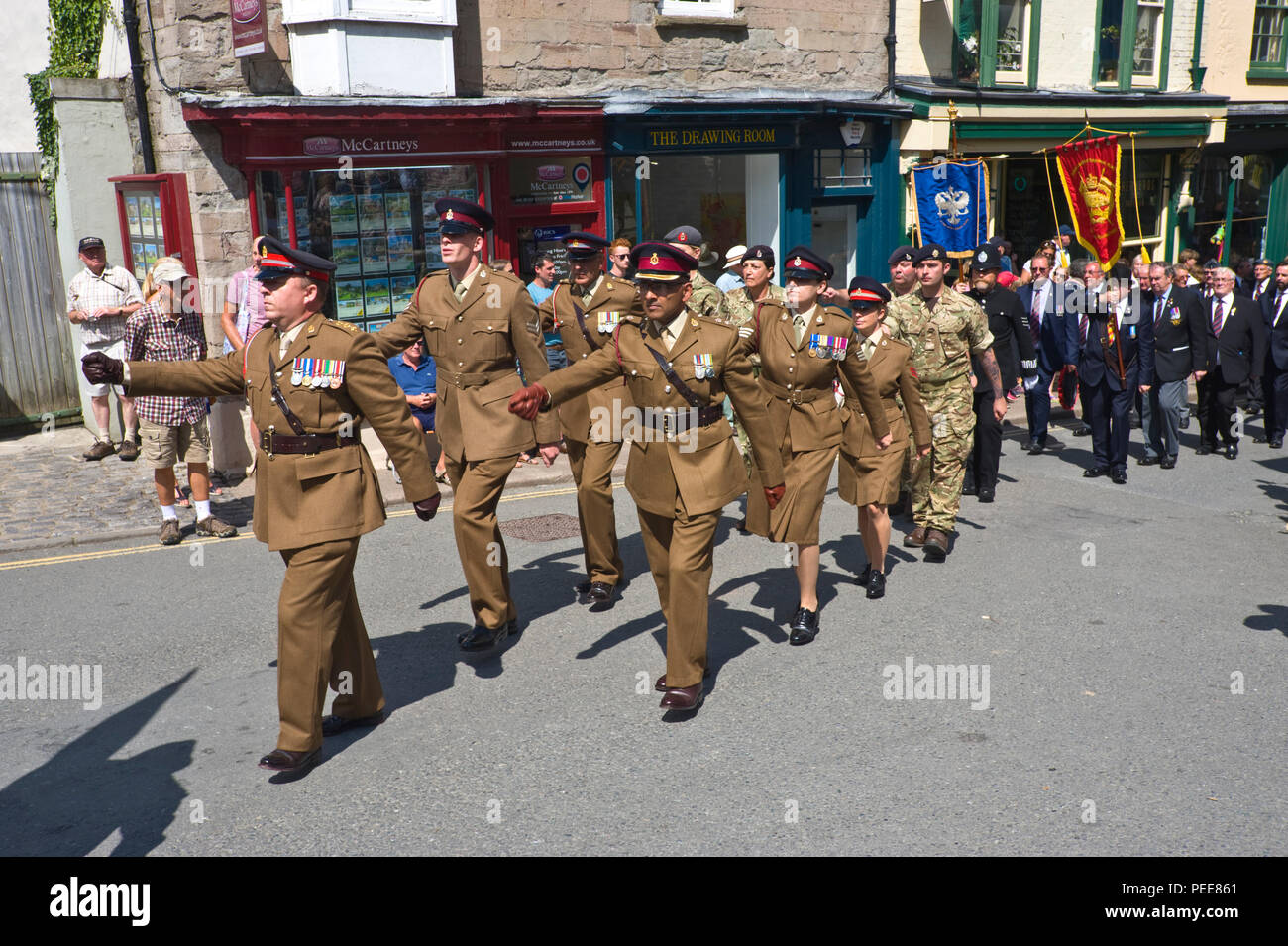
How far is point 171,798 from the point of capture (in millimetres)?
5152

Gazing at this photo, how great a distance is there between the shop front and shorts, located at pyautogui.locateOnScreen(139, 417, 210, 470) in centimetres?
727

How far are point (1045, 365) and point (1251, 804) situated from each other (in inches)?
323

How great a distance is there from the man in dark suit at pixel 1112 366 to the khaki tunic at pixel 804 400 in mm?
5047

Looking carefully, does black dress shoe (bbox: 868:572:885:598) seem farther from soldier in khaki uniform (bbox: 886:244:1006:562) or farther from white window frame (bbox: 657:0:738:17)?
white window frame (bbox: 657:0:738:17)

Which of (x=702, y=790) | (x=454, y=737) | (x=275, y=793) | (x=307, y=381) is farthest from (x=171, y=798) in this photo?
(x=702, y=790)

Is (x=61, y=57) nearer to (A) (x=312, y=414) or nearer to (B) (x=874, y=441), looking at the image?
(A) (x=312, y=414)

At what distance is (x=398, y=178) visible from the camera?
13.4 m

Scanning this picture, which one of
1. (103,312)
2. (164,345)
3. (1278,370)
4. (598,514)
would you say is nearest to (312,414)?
(598,514)

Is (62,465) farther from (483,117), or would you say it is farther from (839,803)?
(839,803)

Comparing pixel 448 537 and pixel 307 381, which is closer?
pixel 307 381

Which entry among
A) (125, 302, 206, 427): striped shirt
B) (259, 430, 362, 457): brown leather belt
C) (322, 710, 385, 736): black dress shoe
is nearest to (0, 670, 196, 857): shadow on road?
(322, 710, 385, 736): black dress shoe

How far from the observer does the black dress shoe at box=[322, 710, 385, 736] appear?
5805 millimetres

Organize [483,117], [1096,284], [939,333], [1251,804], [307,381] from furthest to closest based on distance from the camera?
[483,117] → [1096,284] → [939,333] → [307,381] → [1251,804]

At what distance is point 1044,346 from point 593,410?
22.0 ft
